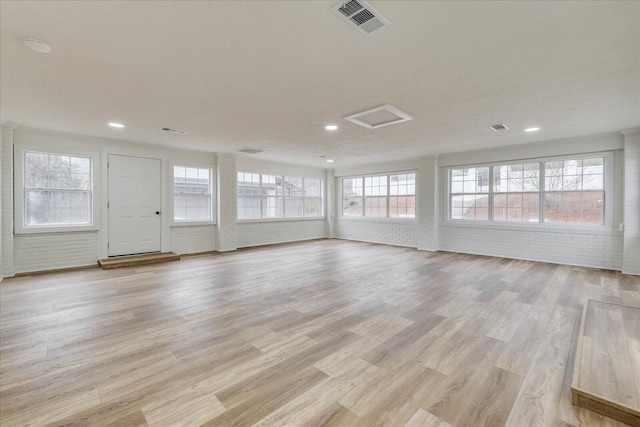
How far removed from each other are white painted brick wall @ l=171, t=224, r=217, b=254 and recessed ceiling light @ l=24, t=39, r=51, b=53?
4936mm

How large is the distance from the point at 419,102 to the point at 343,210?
6.77m

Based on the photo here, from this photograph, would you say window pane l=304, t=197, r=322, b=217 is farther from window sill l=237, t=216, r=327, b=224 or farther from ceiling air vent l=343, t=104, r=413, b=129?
ceiling air vent l=343, t=104, r=413, b=129

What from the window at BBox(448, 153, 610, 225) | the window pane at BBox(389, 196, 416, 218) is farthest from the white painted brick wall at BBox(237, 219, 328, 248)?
the window at BBox(448, 153, 610, 225)

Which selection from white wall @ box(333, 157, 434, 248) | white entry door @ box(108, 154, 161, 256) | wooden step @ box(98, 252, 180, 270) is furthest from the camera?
white wall @ box(333, 157, 434, 248)

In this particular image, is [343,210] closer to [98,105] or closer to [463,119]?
[463,119]

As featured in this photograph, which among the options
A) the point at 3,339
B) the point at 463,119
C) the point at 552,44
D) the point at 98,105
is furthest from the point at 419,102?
the point at 3,339

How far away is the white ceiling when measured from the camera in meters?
1.99

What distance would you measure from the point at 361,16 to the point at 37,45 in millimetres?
2560

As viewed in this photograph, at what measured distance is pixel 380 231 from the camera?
906 cm

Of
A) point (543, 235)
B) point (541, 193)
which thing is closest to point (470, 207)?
point (541, 193)

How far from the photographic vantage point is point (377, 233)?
9141 mm

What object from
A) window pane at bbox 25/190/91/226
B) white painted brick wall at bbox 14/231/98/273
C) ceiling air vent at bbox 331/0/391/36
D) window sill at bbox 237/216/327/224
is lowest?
white painted brick wall at bbox 14/231/98/273

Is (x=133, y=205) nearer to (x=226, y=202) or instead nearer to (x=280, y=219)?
(x=226, y=202)

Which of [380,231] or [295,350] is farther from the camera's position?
[380,231]
